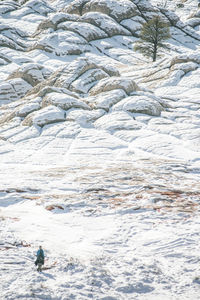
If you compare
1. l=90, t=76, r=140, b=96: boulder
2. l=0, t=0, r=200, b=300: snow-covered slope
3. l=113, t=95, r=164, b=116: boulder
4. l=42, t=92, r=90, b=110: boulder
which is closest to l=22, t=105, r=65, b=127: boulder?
l=0, t=0, r=200, b=300: snow-covered slope

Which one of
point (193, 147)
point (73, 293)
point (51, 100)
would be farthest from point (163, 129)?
point (73, 293)

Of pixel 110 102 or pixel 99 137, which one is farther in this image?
pixel 110 102

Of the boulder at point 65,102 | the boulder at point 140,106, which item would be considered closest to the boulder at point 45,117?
the boulder at point 65,102

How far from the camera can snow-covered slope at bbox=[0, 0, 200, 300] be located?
9617 mm

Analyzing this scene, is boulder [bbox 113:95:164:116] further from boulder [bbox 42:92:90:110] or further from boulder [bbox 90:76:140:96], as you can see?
boulder [bbox 42:92:90:110]

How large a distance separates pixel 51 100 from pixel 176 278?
24147 mm

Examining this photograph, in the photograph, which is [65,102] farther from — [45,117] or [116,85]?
[116,85]

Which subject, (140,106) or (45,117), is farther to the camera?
(140,106)

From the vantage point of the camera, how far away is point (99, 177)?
62.6ft

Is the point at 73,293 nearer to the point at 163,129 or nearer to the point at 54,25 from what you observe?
the point at 163,129

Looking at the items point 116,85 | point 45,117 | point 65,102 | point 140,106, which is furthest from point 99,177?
point 116,85

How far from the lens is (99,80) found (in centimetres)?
3606

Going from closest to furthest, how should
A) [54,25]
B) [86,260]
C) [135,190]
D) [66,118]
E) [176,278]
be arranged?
[176,278] → [86,260] → [135,190] → [66,118] → [54,25]

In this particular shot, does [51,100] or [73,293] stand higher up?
[73,293]
